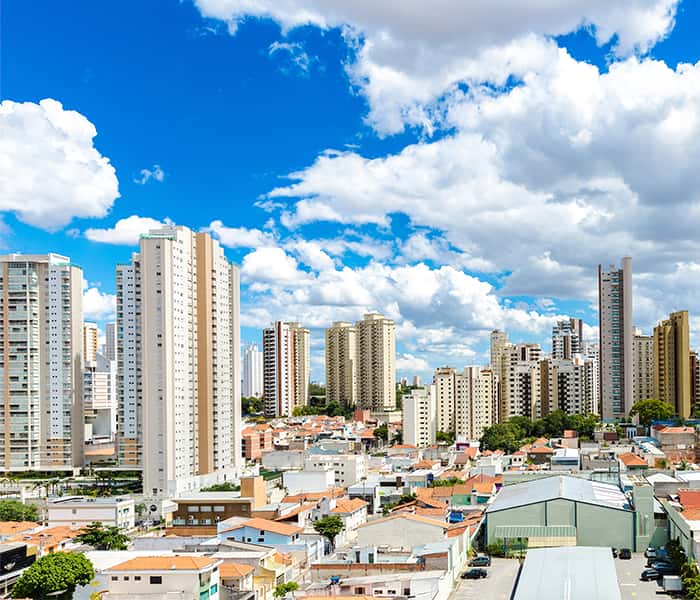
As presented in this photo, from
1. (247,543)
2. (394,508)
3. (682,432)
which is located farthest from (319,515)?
(682,432)

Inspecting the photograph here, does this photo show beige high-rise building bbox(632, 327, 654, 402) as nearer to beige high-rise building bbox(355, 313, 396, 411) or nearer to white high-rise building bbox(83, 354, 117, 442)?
beige high-rise building bbox(355, 313, 396, 411)

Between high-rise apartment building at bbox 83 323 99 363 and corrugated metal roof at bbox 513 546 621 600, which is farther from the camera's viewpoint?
high-rise apartment building at bbox 83 323 99 363

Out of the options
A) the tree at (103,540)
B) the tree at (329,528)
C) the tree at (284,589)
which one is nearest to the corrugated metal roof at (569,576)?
the tree at (284,589)

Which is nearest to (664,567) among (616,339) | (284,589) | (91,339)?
(284,589)

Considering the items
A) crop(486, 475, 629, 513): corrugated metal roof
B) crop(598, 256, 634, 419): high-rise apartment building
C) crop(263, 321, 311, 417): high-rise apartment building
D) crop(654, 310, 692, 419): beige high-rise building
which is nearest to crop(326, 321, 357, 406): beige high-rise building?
crop(263, 321, 311, 417): high-rise apartment building

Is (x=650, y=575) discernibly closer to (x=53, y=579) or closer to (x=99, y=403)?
(x=53, y=579)
